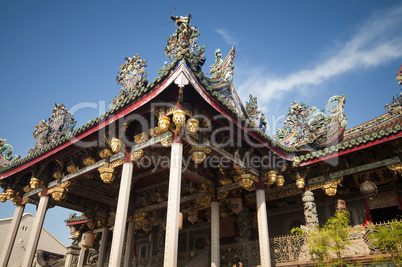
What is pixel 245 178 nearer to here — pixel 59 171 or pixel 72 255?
pixel 59 171

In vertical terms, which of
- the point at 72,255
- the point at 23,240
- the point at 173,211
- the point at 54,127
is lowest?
the point at 173,211

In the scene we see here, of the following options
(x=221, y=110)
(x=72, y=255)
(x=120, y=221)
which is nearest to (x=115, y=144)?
(x=120, y=221)

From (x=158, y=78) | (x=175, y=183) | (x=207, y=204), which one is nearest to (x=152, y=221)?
(x=207, y=204)

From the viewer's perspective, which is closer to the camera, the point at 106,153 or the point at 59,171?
the point at 106,153

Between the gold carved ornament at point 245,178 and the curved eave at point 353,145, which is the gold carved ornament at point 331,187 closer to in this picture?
the curved eave at point 353,145

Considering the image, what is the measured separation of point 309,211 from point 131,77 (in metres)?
8.09

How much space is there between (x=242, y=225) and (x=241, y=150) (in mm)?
4007

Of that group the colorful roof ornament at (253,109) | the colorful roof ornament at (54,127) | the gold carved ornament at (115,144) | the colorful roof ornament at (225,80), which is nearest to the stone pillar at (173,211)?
the gold carved ornament at (115,144)

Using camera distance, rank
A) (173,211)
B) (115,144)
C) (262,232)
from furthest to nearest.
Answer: (262,232), (115,144), (173,211)

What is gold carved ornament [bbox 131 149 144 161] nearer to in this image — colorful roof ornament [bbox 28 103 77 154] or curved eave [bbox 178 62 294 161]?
curved eave [bbox 178 62 294 161]

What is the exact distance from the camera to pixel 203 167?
12352 mm

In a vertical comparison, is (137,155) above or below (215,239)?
above

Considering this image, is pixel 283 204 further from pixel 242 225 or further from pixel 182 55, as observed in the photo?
pixel 182 55

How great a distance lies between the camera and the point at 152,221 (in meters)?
15.1
